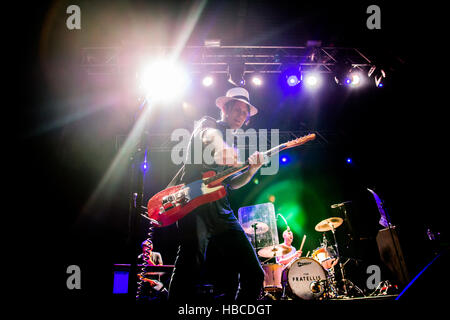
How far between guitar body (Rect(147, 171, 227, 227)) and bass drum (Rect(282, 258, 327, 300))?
9.80 feet

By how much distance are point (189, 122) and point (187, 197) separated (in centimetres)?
573

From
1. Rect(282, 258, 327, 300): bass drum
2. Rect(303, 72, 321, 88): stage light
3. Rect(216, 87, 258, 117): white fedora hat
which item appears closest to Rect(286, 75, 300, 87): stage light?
Rect(303, 72, 321, 88): stage light

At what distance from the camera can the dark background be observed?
2.57 meters

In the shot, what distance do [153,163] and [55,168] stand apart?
6.16m

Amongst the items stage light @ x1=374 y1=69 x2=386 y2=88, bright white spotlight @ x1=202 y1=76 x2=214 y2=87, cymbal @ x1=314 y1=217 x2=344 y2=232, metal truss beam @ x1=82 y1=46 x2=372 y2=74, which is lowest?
cymbal @ x1=314 y1=217 x2=344 y2=232

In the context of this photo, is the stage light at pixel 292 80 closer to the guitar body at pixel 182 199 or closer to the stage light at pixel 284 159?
the stage light at pixel 284 159

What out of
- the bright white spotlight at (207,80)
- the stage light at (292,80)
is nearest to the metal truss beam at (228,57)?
the bright white spotlight at (207,80)

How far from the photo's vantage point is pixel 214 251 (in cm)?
276

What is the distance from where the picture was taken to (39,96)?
273cm

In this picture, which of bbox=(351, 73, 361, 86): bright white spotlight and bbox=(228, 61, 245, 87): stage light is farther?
bbox=(351, 73, 361, 86): bright white spotlight

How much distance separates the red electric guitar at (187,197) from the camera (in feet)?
9.95

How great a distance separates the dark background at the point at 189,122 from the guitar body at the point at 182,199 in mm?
539

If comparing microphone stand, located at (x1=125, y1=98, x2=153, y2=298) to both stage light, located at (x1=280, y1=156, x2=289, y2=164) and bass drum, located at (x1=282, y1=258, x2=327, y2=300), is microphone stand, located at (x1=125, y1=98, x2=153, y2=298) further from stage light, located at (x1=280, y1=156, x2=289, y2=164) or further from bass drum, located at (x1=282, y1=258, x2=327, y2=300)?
stage light, located at (x1=280, y1=156, x2=289, y2=164)

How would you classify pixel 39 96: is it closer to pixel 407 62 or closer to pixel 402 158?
pixel 407 62
